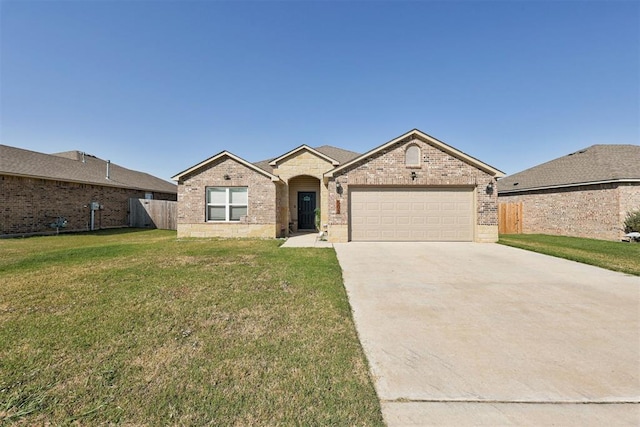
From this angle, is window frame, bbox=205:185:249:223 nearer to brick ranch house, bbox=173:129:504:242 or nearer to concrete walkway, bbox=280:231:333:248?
concrete walkway, bbox=280:231:333:248

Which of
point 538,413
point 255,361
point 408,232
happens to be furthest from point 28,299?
point 408,232

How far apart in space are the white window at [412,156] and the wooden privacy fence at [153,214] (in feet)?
51.5

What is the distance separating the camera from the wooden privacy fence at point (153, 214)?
18.4 metres

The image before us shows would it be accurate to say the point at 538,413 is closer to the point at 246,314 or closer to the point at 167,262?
the point at 246,314

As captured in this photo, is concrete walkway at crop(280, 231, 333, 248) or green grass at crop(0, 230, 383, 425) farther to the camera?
concrete walkway at crop(280, 231, 333, 248)

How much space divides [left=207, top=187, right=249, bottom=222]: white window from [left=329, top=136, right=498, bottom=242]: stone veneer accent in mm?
4666

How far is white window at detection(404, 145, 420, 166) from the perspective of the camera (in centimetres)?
1142

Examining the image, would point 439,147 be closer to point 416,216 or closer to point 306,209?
point 416,216

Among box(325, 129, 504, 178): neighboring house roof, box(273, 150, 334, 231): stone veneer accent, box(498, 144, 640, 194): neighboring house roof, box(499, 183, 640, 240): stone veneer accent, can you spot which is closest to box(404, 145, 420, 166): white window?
box(325, 129, 504, 178): neighboring house roof

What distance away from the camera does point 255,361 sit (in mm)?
2793

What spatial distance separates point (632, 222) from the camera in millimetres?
12328

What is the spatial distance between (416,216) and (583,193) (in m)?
10.8

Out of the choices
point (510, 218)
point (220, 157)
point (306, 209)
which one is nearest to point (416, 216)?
point (306, 209)

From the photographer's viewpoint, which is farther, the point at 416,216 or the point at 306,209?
the point at 306,209
